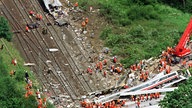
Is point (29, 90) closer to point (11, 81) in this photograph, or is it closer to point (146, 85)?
point (11, 81)

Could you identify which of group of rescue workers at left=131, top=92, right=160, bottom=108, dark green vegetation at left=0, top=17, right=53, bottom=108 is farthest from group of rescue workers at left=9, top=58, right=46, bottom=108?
group of rescue workers at left=131, top=92, right=160, bottom=108

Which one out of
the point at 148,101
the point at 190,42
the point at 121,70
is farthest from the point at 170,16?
the point at 148,101

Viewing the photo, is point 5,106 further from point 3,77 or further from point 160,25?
point 160,25

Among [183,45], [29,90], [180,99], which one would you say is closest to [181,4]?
[183,45]

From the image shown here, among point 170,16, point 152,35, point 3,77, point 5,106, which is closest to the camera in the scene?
point 5,106

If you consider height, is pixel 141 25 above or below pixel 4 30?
below

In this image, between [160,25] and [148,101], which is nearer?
[148,101]
